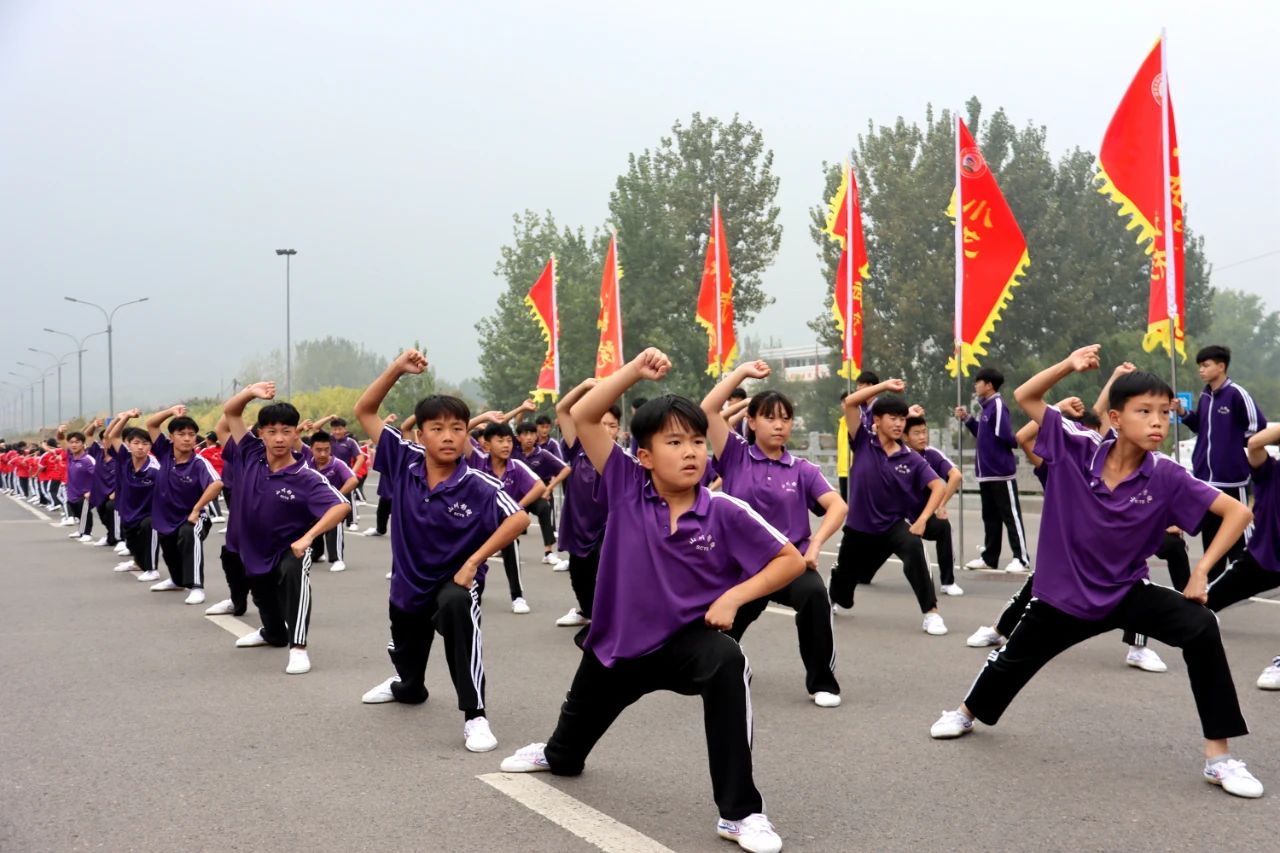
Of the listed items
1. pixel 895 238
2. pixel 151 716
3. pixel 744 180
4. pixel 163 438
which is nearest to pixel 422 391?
pixel 744 180

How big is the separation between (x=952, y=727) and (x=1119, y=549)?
112 cm

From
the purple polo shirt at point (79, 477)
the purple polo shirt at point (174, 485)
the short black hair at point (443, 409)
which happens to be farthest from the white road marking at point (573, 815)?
the purple polo shirt at point (79, 477)

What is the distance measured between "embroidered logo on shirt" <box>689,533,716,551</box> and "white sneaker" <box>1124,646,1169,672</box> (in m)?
4.04

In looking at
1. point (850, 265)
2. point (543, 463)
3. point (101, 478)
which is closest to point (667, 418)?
point (543, 463)

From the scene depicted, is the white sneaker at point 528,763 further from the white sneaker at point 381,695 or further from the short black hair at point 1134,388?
the short black hair at point 1134,388

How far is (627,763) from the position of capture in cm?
529

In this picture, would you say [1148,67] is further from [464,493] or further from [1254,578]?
[464,493]

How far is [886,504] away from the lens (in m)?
9.20

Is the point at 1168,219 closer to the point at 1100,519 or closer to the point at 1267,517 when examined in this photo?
the point at 1267,517

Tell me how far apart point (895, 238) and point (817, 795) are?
132ft

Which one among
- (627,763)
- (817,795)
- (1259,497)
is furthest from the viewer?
(1259,497)

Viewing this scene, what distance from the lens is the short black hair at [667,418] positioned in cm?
447

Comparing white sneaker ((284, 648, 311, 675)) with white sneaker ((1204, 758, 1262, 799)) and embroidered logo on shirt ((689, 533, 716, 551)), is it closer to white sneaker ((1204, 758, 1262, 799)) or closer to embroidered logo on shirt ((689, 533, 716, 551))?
embroidered logo on shirt ((689, 533, 716, 551))

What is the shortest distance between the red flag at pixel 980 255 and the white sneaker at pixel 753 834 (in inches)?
368
